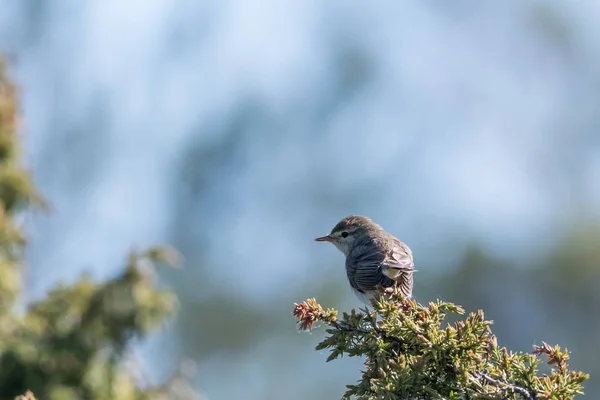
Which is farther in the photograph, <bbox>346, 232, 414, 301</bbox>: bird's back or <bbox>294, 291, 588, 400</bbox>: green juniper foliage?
<bbox>346, 232, 414, 301</bbox>: bird's back

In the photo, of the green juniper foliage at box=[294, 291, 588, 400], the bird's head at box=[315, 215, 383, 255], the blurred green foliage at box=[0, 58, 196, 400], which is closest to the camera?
the green juniper foliage at box=[294, 291, 588, 400]

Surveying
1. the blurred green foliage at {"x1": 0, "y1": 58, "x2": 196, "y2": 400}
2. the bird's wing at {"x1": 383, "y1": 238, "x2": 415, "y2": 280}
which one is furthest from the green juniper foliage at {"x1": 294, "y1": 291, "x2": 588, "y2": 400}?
the blurred green foliage at {"x1": 0, "y1": 58, "x2": 196, "y2": 400}

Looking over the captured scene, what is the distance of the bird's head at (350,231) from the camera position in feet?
23.1

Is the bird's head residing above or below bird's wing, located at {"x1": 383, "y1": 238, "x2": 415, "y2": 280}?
above

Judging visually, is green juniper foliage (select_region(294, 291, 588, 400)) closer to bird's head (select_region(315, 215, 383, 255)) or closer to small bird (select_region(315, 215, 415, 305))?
small bird (select_region(315, 215, 415, 305))

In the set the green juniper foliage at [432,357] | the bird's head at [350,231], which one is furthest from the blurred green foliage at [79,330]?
the green juniper foliage at [432,357]

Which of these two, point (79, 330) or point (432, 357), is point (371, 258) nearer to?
point (79, 330)

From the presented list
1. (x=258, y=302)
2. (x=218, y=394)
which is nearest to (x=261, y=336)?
(x=258, y=302)

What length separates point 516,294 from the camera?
1287 inches

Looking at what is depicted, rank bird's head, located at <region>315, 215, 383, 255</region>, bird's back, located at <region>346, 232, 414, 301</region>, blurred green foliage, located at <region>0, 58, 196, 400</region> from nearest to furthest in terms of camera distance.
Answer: bird's back, located at <region>346, 232, 414, 301</region> < blurred green foliage, located at <region>0, 58, 196, 400</region> < bird's head, located at <region>315, 215, 383, 255</region>

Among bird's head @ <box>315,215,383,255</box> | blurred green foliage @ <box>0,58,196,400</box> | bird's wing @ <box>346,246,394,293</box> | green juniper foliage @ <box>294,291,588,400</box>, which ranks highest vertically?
bird's head @ <box>315,215,383,255</box>

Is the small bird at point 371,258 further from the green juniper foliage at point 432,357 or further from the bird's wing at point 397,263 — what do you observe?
the green juniper foliage at point 432,357

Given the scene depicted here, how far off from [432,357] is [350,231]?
364 centimetres

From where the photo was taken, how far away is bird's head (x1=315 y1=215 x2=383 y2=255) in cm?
704
